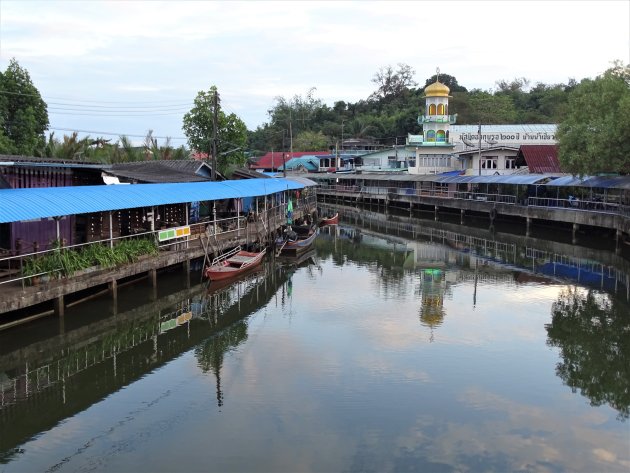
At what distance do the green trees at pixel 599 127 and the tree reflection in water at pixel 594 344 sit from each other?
452 inches

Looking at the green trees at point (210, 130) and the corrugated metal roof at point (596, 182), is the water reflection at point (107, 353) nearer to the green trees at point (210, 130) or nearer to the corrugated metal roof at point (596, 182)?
the green trees at point (210, 130)

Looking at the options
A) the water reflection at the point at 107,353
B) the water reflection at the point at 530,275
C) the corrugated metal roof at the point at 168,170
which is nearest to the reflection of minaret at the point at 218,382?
the water reflection at the point at 107,353

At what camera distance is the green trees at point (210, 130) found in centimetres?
4038

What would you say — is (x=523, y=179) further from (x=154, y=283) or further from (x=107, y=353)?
(x=107, y=353)

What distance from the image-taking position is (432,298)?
24.0 meters

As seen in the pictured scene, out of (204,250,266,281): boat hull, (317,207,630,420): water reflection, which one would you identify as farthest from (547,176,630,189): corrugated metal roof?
(204,250,266,281): boat hull

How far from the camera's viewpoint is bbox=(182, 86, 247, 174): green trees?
1590 inches

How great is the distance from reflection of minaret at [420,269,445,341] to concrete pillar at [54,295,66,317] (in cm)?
1150

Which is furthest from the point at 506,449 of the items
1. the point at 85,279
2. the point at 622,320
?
the point at 85,279

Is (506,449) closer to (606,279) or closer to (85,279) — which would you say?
(85,279)

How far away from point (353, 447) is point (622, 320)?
1338 cm

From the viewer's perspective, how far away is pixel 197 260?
28.7 m

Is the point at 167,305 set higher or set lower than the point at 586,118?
lower

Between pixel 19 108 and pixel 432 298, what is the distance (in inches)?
1266
